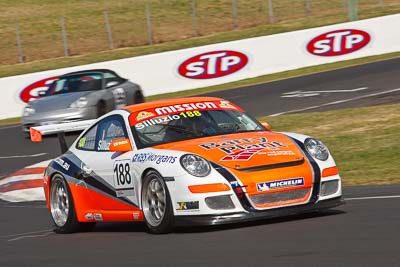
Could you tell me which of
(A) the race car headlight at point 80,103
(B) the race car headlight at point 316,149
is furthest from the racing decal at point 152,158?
(A) the race car headlight at point 80,103

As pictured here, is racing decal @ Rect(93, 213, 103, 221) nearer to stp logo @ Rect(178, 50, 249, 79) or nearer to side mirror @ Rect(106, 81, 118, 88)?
side mirror @ Rect(106, 81, 118, 88)

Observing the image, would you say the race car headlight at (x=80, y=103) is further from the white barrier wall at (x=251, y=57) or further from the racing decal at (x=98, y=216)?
the racing decal at (x=98, y=216)

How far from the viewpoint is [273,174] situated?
8648mm

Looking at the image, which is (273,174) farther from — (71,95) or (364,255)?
(71,95)

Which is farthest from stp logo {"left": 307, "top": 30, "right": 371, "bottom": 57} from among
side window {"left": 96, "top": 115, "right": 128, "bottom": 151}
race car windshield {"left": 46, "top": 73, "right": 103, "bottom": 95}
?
side window {"left": 96, "top": 115, "right": 128, "bottom": 151}

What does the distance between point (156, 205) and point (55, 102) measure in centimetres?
1361

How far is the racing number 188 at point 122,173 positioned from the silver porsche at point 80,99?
12.1 m

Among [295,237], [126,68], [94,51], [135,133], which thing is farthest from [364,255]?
[94,51]

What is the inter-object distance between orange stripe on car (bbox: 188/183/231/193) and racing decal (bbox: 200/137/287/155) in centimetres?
41

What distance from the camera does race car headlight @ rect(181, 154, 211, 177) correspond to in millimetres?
8672

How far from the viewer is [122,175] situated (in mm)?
9547

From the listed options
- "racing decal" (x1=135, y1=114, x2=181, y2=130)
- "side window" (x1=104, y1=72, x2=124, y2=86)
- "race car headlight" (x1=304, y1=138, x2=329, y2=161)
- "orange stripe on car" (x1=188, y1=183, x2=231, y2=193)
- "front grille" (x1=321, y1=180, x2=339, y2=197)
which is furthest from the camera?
"side window" (x1=104, y1=72, x2=124, y2=86)

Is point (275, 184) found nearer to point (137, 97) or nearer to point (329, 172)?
point (329, 172)

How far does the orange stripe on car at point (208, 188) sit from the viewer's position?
28.1 feet
